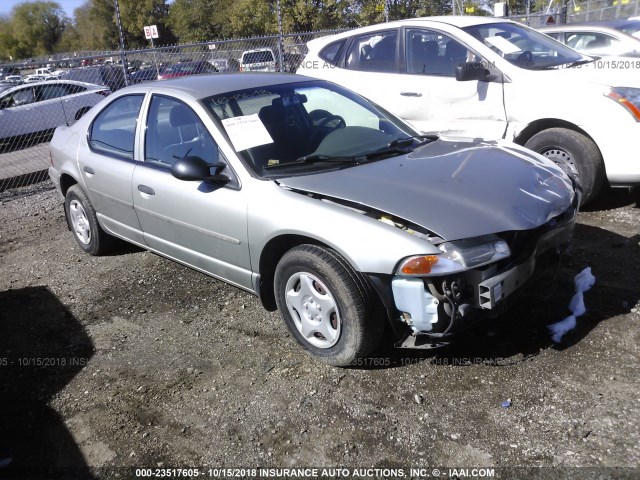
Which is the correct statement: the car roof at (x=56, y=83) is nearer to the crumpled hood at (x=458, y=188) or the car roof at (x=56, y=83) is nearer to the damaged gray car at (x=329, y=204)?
the damaged gray car at (x=329, y=204)

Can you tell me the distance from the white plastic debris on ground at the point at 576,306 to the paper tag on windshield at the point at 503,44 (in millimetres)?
2769

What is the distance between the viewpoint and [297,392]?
128 inches

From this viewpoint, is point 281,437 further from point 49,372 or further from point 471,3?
point 471,3

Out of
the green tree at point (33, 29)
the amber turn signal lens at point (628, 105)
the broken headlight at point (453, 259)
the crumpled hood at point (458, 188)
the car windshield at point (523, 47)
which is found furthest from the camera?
the green tree at point (33, 29)

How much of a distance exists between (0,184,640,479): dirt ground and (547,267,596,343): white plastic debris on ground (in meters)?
0.05

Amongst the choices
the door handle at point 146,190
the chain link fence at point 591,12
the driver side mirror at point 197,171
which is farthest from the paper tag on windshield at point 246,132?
the chain link fence at point 591,12

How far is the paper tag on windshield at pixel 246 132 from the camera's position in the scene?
3727 millimetres

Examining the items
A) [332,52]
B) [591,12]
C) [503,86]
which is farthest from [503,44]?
[591,12]

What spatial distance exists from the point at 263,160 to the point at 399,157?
0.89 metres

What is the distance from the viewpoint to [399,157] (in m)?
3.82

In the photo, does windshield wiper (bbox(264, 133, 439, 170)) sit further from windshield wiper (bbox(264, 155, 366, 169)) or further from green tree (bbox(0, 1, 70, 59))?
green tree (bbox(0, 1, 70, 59))

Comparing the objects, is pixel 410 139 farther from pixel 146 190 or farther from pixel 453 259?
pixel 146 190

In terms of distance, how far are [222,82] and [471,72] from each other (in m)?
2.56

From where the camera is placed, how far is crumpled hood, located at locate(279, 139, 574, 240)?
2.99 m
